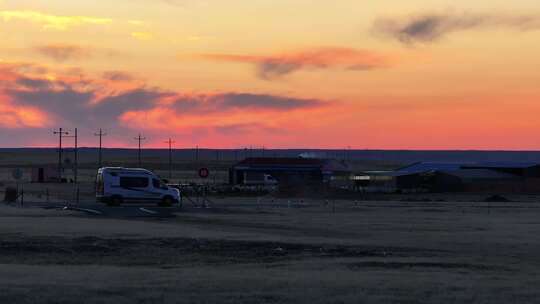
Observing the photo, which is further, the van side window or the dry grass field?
the van side window

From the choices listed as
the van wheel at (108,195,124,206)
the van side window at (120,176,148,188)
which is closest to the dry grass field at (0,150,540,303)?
the van wheel at (108,195,124,206)

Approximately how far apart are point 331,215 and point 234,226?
33.6 ft

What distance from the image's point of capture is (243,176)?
113m

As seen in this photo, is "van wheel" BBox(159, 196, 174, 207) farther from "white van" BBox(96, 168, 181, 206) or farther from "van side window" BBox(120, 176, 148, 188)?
"van side window" BBox(120, 176, 148, 188)

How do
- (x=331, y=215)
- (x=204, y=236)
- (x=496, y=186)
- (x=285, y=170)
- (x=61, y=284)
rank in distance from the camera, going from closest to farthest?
(x=61, y=284), (x=204, y=236), (x=331, y=215), (x=496, y=186), (x=285, y=170)

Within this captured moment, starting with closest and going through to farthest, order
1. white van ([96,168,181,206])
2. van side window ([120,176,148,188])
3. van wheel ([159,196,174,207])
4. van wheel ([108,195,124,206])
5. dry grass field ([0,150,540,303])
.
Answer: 1. dry grass field ([0,150,540,303])
2. van wheel ([108,195,124,206])
3. white van ([96,168,181,206])
4. van wheel ([159,196,174,207])
5. van side window ([120,176,148,188])

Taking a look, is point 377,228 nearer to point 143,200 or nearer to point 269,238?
point 269,238

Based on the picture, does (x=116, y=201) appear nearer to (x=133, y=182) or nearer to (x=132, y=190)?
(x=132, y=190)

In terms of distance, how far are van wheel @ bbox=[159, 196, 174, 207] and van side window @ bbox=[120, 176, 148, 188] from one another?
1.29m

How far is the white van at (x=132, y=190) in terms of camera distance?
55438mm

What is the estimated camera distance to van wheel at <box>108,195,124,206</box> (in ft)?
181

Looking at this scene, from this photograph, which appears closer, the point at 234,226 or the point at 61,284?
the point at 61,284

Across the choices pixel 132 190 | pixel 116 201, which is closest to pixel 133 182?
pixel 132 190

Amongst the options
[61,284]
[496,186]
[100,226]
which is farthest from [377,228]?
[496,186]
